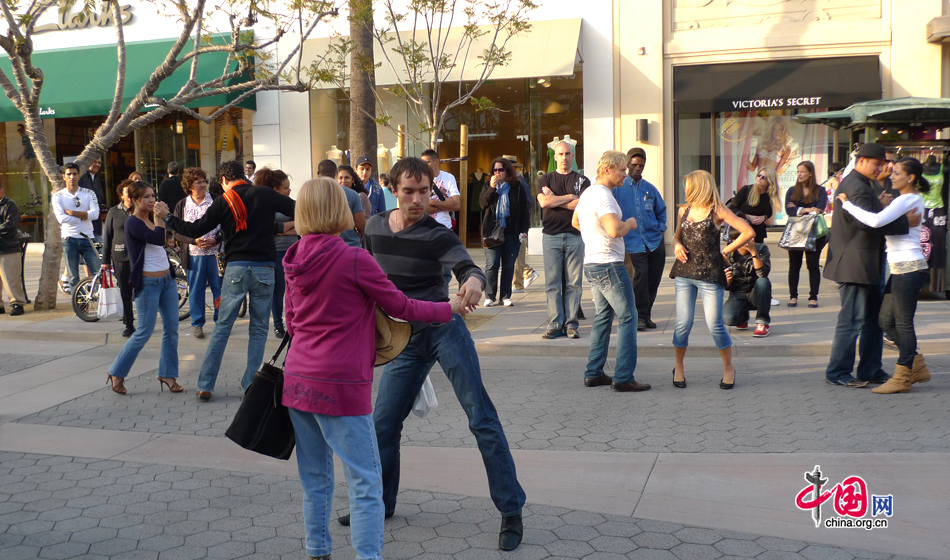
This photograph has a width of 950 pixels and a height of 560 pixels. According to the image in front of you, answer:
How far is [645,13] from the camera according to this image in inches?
637

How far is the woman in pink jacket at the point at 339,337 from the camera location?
10.9ft

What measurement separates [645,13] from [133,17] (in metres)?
11.3

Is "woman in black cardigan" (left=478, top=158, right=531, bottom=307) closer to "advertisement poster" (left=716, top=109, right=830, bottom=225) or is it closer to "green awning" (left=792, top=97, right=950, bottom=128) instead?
"green awning" (left=792, top=97, right=950, bottom=128)

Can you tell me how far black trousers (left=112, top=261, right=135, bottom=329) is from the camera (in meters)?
9.30

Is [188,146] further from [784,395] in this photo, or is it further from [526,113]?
[784,395]

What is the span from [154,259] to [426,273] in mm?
3966

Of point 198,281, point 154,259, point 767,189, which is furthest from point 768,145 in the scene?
point 154,259

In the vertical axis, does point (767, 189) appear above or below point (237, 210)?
above

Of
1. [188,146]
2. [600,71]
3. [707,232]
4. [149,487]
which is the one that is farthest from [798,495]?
[188,146]

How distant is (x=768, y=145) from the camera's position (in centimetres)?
1655

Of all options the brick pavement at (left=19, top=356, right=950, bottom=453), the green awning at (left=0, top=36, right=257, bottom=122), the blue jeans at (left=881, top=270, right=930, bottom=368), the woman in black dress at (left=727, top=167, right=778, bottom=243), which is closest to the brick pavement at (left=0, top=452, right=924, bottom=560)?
the brick pavement at (left=19, top=356, right=950, bottom=453)

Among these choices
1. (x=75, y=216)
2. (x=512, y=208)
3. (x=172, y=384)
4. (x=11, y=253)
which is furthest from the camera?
(x=11, y=253)

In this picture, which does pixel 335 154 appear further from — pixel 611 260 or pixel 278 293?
pixel 611 260

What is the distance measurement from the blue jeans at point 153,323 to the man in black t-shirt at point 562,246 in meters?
3.71
